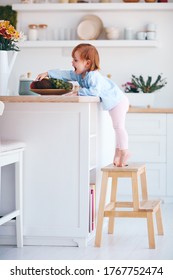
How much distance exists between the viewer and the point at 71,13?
781 centimetres

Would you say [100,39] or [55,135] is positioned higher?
[100,39]

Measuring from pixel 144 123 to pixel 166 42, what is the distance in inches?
47.5

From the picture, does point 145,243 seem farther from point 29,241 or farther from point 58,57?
point 58,57

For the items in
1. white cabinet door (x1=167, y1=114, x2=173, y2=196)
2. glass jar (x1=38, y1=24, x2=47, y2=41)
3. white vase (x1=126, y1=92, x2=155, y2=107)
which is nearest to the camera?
white cabinet door (x1=167, y1=114, x2=173, y2=196)

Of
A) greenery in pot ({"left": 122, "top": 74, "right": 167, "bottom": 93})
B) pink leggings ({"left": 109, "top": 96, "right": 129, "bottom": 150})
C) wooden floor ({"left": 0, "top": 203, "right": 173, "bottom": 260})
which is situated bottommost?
wooden floor ({"left": 0, "top": 203, "right": 173, "bottom": 260})

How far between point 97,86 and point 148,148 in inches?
85.7

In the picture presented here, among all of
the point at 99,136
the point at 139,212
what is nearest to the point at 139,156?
the point at 99,136

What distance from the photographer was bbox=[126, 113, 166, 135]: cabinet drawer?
682cm

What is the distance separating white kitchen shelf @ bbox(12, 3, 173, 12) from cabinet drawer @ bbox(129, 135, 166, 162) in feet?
4.81

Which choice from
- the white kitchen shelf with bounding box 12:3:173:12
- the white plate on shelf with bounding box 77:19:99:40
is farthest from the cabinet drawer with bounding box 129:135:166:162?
the white kitchen shelf with bounding box 12:3:173:12

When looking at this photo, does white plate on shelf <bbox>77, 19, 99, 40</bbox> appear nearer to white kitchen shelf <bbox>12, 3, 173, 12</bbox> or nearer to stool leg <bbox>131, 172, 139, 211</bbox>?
white kitchen shelf <bbox>12, 3, 173, 12</bbox>

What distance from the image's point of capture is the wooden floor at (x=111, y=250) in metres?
4.25
